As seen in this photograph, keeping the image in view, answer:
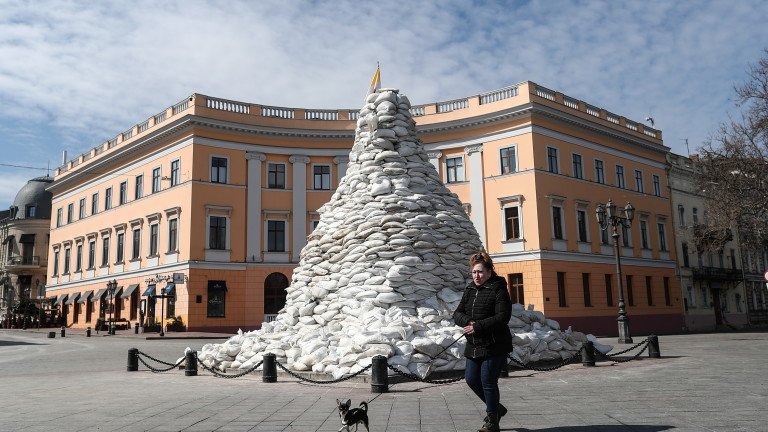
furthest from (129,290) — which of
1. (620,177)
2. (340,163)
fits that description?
(620,177)

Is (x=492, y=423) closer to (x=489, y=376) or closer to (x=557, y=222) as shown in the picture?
(x=489, y=376)

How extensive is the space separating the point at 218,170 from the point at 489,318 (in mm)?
31031

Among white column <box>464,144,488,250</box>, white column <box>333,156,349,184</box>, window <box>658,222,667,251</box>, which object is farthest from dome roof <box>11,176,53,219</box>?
window <box>658,222,667,251</box>

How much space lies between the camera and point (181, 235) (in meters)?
33.9

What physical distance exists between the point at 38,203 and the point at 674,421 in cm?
6779

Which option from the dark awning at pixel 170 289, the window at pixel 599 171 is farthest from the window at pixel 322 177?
the window at pixel 599 171

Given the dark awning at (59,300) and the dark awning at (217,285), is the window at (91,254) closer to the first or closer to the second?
the dark awning at (59,300)

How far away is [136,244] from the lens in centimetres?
3806

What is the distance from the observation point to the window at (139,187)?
38.6 m

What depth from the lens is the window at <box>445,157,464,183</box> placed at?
36.0 m

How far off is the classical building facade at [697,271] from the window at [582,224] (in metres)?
10.5

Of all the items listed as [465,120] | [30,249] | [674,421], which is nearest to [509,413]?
[674,421]

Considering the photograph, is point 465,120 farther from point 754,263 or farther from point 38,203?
point 38,203

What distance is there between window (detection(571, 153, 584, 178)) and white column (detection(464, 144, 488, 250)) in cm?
540
